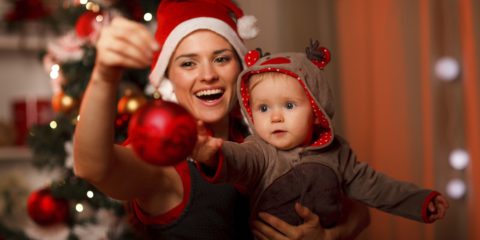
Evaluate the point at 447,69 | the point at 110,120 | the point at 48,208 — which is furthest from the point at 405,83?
the point at 110,120

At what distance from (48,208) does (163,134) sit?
188cm

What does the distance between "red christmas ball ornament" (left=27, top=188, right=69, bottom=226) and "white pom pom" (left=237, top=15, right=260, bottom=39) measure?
1.31m

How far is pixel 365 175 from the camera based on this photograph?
4.74 ft

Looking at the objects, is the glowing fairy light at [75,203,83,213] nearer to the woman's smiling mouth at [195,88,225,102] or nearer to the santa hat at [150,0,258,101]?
the santa hat at [150,0,258,101]

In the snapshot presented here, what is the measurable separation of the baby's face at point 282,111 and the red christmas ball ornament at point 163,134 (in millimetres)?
434

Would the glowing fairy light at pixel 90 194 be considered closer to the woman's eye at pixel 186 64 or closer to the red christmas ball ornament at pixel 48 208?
the red christmas ball ornament at pixel 48 208

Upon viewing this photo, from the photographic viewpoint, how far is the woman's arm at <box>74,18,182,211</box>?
35.5 inches

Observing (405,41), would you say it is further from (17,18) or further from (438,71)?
(17,18)

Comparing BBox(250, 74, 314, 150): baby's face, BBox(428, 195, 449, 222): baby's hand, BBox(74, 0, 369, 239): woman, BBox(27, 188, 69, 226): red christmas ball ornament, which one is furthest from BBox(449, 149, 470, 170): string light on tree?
BBox(27, 188, 69, 226): red christmas ball ornament

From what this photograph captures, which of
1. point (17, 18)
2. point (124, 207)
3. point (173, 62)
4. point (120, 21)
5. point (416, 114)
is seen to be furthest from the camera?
point (17, 18)

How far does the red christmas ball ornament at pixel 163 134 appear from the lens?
2.93 ft

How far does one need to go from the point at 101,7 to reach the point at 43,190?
834mm

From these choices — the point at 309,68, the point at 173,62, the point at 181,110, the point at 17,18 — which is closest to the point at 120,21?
the point at 181,110

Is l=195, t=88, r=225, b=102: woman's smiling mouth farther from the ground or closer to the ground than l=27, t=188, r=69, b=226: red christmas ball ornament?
farther from the ground
